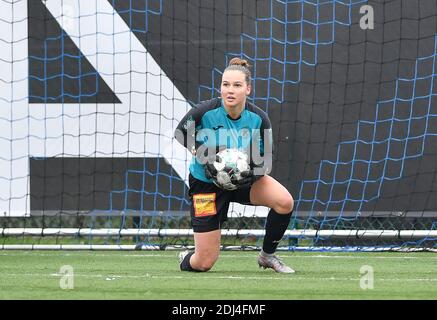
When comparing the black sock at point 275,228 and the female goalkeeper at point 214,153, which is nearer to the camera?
the female goalkeeper at point 214,153

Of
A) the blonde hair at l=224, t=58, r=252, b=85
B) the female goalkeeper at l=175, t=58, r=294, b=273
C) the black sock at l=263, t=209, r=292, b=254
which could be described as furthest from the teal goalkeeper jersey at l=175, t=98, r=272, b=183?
the black sock at l=263, t=209, r=292, b=254

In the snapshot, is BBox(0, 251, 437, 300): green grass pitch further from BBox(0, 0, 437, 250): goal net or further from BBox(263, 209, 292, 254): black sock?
BBox(0, 0, 437, 250): goal net

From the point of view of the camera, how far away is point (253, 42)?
37.7 ft

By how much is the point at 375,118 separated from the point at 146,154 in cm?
241

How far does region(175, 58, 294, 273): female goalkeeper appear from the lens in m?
8.59

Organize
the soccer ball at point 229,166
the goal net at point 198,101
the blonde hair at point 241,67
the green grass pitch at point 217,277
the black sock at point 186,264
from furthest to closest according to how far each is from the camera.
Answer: the goal net at point 198,101 < the black sock at point 186,264 < the blonde hair at point 241,67 < the soccer ball at point 229,166 < the green grass pitch at point 217,277

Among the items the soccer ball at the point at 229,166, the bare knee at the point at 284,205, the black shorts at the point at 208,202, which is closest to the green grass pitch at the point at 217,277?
the black shorts at the point at 208,202

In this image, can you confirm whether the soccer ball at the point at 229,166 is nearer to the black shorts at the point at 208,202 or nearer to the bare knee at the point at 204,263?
the black shorts at the point at 208,202

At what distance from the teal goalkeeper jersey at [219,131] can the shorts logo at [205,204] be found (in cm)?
14

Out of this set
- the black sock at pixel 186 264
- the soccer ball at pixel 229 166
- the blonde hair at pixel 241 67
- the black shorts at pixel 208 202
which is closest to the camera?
the soccer ball at pixel 229 166

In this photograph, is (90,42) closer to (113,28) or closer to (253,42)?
(113,28)

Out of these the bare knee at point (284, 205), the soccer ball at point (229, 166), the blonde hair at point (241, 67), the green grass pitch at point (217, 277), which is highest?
the blonde hair at point (241, 67)

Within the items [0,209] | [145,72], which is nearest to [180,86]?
[145,72]

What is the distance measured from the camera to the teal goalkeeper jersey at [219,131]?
28.2 feet
